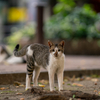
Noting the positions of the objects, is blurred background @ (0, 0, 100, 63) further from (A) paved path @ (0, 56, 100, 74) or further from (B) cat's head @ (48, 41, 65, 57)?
(B) cat's head @ (48, 41, 65, 57)

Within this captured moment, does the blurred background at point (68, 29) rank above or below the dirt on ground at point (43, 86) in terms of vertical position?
above

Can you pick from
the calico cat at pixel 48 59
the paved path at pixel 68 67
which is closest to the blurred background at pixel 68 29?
the paved path at pixel 68 67

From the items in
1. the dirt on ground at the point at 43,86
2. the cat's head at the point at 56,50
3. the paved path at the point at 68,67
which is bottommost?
the dirt on ground at the point at 43,86

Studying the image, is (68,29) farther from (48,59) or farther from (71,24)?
(48,59)

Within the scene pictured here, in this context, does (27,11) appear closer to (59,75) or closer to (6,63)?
(6,63)

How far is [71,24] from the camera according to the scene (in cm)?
1259

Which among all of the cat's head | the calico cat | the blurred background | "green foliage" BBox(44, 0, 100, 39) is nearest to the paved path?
the calico cat

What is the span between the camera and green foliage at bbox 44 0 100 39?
39.9 ft

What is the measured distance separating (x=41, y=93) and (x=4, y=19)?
14.8m

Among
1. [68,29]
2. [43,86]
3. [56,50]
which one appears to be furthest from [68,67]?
[68,29]

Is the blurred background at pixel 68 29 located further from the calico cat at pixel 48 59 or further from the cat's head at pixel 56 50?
the cat's head at pixel 56 50

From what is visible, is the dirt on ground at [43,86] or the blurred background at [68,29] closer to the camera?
the dirt on ground at [43,86]

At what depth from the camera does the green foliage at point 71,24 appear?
12.1 metres

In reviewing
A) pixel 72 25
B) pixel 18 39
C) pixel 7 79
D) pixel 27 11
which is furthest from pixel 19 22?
pixel 7 79
